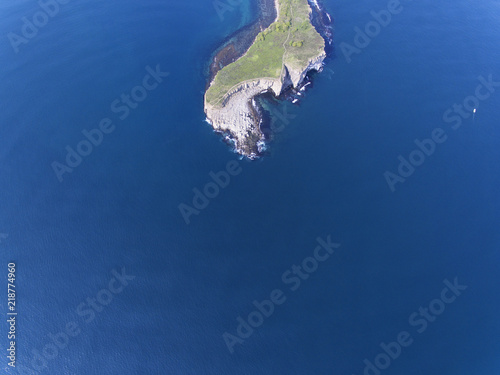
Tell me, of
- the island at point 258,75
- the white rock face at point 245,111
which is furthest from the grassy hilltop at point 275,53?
the white rock face at point 245,111

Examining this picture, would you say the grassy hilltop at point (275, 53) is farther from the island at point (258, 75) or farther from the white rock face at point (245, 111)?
the white rock face at point (245, 111)

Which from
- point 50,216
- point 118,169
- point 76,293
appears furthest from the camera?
point 118,169

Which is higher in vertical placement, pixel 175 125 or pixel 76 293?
pixel 175 125

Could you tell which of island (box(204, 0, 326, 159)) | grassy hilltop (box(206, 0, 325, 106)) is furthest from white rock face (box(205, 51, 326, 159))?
grassy hilltop (box(206, 0, 325, 106))

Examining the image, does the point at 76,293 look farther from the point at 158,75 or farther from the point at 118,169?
the point at 158,75

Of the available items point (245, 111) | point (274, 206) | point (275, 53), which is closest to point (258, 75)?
point (275, 53)

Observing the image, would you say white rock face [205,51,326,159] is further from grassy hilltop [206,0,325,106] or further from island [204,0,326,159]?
grassy hilltop [206,0,325,106]

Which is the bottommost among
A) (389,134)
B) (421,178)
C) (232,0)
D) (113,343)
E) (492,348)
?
(492,348)

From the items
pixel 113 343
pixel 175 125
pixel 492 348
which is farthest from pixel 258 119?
pixel 492 348
